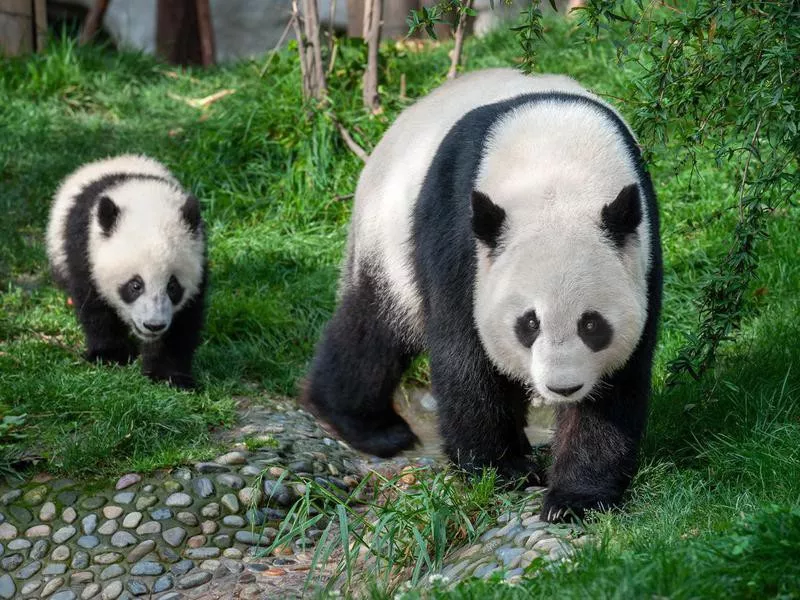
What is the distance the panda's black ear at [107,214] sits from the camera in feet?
21.9

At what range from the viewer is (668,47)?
4.71 meters

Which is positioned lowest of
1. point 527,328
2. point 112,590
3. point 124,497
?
point 112,590

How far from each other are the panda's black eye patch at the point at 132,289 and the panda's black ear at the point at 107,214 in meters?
0.33

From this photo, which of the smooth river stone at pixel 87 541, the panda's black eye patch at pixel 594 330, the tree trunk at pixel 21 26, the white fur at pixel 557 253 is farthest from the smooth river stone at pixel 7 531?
the tree trunk at pixel 21 26

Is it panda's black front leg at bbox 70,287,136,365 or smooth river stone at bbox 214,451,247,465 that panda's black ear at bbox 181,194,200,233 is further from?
smooth river stone at bbox 214,451,247,465

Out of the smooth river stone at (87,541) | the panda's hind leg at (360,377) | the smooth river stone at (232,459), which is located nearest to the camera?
the smooth river stone at (87,541)

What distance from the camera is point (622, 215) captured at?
419cm

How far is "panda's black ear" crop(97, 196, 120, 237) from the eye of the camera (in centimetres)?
667

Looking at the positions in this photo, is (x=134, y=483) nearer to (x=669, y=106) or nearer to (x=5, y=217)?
(x=669, y=106)

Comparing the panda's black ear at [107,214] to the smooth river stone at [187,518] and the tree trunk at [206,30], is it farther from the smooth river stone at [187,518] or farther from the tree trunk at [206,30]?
the tree trunk at [206,30]

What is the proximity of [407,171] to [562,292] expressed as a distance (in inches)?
62.2

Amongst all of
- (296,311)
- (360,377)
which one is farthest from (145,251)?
(360,377)

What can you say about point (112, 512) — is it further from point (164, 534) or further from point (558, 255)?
point (558, 255)

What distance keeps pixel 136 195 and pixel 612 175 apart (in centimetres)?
354
